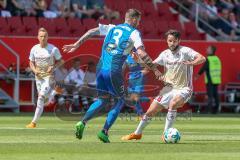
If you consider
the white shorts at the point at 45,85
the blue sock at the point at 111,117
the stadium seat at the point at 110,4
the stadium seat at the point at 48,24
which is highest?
the stadium seat at the point at 110,4

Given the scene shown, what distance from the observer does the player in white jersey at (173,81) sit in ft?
54.6

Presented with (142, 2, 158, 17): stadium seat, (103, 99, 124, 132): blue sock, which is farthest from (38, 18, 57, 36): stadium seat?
(103, 99, 124, 132): blue sock

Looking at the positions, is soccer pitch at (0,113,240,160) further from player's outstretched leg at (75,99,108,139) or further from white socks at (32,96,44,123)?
white socks at (32,96,44,123)

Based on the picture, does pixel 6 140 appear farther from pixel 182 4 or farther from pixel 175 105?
pixel 182 4

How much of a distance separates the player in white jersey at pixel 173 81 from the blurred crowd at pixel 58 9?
1604 cm

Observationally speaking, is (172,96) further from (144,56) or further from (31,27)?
(31,27)

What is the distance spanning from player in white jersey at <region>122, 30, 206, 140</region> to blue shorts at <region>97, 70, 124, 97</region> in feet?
3.69

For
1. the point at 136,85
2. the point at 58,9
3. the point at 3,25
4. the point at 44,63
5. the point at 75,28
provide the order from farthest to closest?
the point at 58,9
the point at 75,28
the point at 3,25
the point at 44,63
the point at 136,85

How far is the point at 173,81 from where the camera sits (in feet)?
55.8

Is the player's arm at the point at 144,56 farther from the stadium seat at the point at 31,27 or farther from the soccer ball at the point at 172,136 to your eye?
the stadium seat at the point at 31,27

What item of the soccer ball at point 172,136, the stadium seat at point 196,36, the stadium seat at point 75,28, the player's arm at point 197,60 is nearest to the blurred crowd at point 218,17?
the stadium seat at point 196,36

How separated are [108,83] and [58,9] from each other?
18.4 meters

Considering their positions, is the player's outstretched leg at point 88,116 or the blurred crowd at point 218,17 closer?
the player's outstretched leg at point 88,116

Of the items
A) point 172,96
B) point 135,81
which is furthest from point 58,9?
point 172,96
